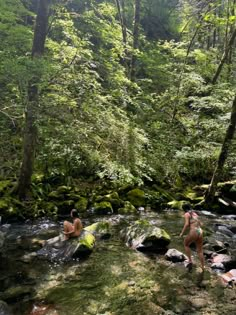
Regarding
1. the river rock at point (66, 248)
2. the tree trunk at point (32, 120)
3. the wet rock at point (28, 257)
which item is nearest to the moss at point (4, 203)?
the tree trunk at point (32, 120)

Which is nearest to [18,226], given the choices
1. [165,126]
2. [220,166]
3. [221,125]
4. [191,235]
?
[191,235]

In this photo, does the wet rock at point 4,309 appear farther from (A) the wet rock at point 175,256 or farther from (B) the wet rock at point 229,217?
(B) the wet rock at point 229,217

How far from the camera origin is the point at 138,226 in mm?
11258

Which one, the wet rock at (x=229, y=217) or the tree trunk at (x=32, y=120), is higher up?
the tree trunk at (x=32, y=120)

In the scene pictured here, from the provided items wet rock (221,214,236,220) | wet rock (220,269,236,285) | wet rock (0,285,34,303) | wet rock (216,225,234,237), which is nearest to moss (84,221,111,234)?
wet rock (0,285,34,303)

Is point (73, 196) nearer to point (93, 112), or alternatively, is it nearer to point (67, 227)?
point (93, 112)

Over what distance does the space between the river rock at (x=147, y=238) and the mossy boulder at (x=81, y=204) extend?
141 inches

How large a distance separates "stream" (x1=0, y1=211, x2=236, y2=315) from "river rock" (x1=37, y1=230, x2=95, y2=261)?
8.8 inches

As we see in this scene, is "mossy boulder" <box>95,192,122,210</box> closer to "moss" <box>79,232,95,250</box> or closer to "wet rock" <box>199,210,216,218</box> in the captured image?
"wet rock" <box>199,210,216,218</box>

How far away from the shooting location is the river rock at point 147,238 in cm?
1040

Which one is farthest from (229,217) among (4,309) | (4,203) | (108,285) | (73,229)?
(4,309)

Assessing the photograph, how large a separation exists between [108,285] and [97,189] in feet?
27.3

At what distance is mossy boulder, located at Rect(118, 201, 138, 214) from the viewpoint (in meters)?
15.0

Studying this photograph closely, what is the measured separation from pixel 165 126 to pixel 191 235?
12948 millimetres
